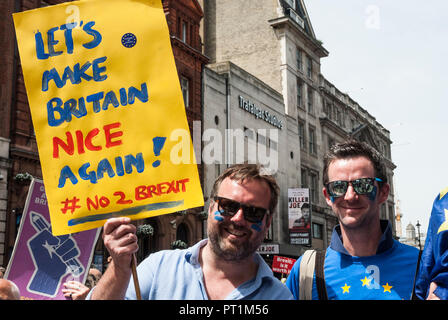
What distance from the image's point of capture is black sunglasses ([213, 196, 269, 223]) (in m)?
3.19

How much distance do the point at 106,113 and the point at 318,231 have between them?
124ft

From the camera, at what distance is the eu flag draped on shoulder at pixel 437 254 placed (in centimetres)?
258

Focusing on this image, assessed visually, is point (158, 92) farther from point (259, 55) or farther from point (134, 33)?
point (259, 55)

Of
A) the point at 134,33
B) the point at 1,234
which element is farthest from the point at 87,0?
the point at 1,234

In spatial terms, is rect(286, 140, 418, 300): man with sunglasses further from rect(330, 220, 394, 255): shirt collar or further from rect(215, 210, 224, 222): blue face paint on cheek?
rect(215, 210, 224, 222): blue face paint on cheek

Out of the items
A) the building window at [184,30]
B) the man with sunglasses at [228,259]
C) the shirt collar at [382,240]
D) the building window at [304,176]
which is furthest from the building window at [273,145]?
the man with sunglasses at [228,259]

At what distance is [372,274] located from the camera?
12.1ft

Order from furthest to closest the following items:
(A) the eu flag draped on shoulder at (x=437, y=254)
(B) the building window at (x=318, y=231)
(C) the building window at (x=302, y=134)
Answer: (C) the building window at (x=302, y=134) < (B) the building window at (x=318, y=231) < (A) the eu flag draped on shoulder at (x=437, y=254)

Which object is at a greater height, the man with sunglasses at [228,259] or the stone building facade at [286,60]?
the stone building facade at [286,60]

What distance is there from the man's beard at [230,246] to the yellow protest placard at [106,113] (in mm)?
211

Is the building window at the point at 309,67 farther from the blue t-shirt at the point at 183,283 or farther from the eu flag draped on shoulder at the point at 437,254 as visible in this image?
the eu flag draped on shoulder at the point at 437,254

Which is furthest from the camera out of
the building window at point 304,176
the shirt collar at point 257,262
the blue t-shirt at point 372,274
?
the building window at point 304,176

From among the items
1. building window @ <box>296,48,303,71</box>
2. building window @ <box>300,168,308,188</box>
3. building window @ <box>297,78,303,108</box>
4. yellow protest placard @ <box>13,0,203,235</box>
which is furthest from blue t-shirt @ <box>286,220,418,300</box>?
building window @ <box>296,48,303,71</box>

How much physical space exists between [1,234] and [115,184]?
15.6 metres
